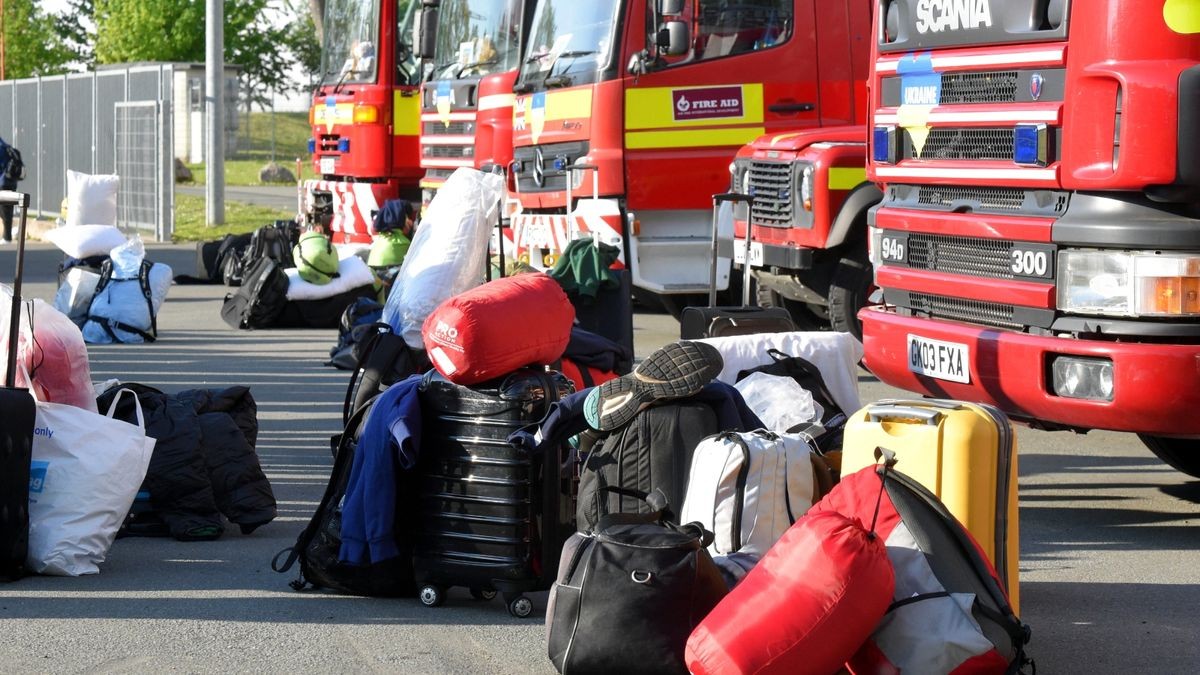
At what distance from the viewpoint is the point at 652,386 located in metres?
5.27

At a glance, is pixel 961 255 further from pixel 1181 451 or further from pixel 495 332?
pixel 495 332

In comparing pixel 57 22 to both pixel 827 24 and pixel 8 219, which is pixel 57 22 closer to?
pixel 8 219

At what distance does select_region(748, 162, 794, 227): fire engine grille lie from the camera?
1041 centimetres

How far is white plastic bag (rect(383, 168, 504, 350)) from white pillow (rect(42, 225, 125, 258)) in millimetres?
5187

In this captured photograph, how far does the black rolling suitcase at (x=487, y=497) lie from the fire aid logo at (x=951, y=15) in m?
2.33

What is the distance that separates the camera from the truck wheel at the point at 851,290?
1026 cm

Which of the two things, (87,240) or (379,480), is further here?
(87,240)

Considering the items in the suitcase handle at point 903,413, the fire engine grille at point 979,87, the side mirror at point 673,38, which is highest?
the side mirror at point 673,38

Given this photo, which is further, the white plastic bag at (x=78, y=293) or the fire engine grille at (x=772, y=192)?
the white plastic bag at (x=78, y=293)

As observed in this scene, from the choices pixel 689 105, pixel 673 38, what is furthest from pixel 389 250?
pixel 673 38

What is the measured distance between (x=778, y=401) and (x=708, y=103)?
6020mm

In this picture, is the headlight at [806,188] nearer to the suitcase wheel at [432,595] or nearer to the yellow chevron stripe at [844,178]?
the yellow chevron stripe at [844,178]

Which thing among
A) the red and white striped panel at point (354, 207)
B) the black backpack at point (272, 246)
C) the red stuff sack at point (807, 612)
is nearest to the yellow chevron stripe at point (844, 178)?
the red stuff sack at point (807, 612)

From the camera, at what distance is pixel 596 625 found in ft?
14.9
